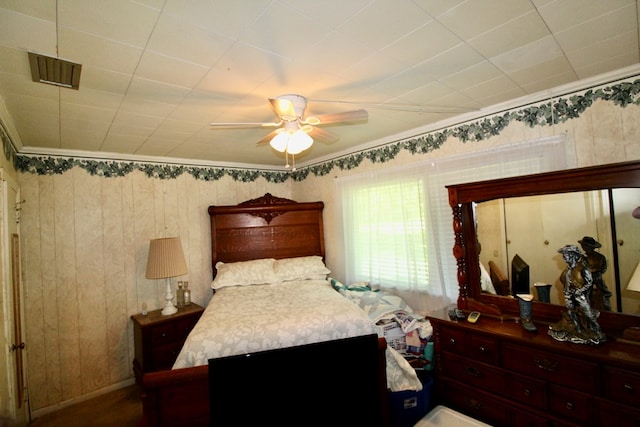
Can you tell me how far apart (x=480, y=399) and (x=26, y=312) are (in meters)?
3.83

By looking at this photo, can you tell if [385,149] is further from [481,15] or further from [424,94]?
[481,15]

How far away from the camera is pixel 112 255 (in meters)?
3.14

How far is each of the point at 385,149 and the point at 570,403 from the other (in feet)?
8.05

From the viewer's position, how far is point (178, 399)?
5.48 feet

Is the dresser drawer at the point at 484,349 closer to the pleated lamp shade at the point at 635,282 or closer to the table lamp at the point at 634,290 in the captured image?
the table lamp at the point at 634,290

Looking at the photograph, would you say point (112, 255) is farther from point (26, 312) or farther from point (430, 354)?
point (430, 354)

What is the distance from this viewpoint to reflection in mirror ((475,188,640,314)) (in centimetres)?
174

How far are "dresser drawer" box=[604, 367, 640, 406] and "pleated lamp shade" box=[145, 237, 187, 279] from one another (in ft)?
10.8

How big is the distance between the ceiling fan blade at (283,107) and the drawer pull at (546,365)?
6.72 feet

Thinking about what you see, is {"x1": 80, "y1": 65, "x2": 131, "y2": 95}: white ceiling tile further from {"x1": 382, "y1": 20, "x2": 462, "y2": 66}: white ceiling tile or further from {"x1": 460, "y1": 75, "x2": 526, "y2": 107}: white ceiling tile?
{"x1": 460, "y1": 75, "x2": 526, "y2": 107}: white ceiling tile

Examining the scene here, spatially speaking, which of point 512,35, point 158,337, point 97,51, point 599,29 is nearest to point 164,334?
point 158,337

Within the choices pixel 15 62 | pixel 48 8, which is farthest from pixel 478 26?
pixel 15 62

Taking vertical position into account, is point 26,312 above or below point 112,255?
below

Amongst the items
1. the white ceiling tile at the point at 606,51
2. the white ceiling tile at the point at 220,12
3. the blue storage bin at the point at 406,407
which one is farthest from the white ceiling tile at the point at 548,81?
the blue storage bin at the point at 406,407
